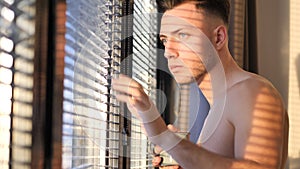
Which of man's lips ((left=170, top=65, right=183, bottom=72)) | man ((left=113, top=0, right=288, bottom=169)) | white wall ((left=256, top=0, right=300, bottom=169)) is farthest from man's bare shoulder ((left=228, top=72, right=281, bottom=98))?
white wall ((left=256, top=0, right=300, bottom=169))

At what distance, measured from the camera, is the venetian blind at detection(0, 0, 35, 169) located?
1.09 metres

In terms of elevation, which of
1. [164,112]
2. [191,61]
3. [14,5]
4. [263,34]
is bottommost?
[164,112]

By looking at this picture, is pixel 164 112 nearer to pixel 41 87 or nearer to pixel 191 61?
pixel 191 61

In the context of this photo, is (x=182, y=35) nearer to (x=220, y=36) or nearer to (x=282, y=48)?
(x=220, y=36)

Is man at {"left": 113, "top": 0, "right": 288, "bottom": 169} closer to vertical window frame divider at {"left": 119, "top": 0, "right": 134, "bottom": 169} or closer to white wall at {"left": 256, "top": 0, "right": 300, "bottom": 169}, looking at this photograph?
vertical window frame divider at {"left": 119, "top": 0, "right": 134, "bottom": 169}

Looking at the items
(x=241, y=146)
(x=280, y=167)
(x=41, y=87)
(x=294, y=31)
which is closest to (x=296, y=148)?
(x=294, y=31)

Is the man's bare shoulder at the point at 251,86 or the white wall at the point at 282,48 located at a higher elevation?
the white wall at the point at 282,48

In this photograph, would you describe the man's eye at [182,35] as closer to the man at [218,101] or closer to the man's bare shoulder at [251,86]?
the man at [218,101]

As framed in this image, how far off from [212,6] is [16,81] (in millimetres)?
486

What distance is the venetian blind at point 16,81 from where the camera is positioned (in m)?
1.09

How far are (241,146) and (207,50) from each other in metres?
0.23

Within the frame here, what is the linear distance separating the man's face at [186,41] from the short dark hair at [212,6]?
0.04 ft

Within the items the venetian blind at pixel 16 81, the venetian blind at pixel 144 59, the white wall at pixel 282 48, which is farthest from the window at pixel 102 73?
the white wall at pixel 282 48

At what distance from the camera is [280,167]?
48.6 inches
